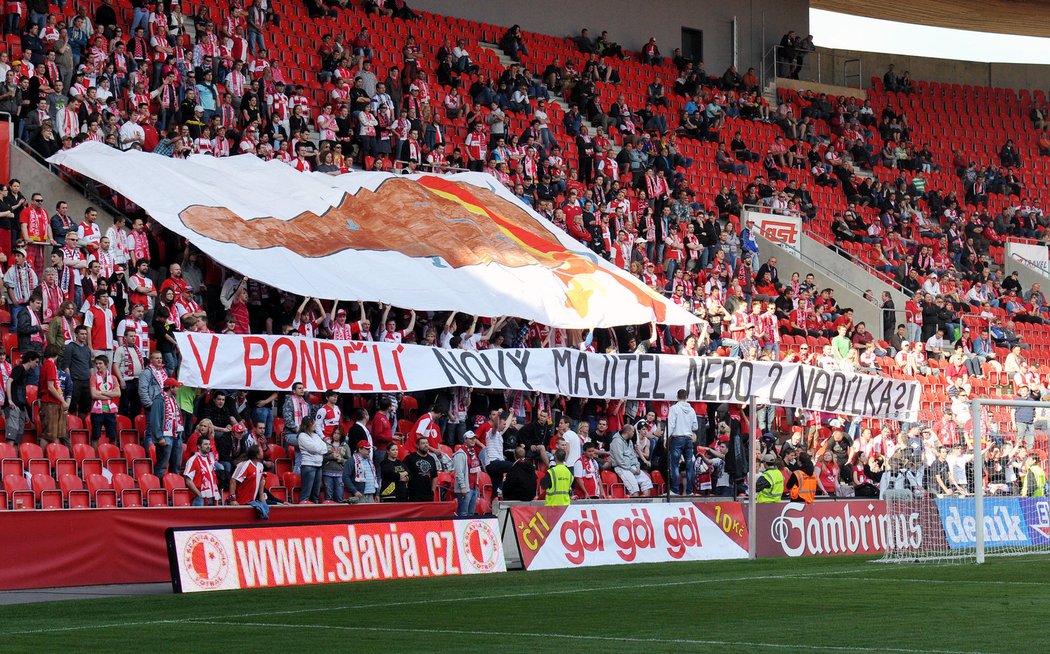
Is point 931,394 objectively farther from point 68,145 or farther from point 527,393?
point 68,145

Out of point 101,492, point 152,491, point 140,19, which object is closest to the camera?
point 101,492

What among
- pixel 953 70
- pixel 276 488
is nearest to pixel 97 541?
pixel 276 488

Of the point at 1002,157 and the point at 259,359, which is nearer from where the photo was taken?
the point at 259,359

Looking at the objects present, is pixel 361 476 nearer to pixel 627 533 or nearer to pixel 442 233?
pixel 627 533

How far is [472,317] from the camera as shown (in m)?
24.7

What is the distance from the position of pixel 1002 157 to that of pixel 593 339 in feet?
73.8

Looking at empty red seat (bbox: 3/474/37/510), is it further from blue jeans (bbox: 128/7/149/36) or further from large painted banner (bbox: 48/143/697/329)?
blue jeans (bbox: 128/7/149/36)

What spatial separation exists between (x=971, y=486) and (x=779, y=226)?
574 inches

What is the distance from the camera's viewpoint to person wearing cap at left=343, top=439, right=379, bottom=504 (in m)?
19.9

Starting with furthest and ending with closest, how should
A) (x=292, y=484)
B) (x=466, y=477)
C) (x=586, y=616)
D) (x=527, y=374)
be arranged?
(x=527, y=374)
(x=466, y=477)
(x=292, y=484)
(x=586, y=616)

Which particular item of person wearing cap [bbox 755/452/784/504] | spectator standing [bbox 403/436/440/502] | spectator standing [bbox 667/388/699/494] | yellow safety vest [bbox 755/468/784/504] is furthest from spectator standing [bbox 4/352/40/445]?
yellow safety vest [bbox 755/468/784/504]

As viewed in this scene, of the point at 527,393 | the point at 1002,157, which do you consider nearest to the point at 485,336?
the point at 527,393

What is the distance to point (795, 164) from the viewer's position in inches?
1510

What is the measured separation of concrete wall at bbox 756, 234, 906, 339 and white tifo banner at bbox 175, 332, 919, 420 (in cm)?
544
